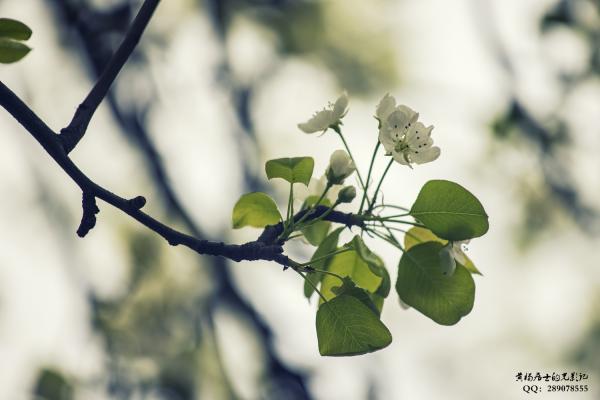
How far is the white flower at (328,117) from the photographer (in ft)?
4.25

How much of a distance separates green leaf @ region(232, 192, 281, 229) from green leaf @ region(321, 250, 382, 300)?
5.8 inches

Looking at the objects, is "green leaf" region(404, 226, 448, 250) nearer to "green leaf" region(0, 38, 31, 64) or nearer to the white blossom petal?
the white blossom petal

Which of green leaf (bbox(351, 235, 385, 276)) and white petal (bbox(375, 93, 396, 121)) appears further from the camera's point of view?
white petal (bbox(375, 93, 396, 121))

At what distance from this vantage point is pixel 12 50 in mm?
884

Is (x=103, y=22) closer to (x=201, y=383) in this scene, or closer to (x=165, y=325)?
(x=165, y=325)

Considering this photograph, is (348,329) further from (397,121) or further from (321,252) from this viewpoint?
(397,121)

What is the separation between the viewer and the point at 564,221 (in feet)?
12.5

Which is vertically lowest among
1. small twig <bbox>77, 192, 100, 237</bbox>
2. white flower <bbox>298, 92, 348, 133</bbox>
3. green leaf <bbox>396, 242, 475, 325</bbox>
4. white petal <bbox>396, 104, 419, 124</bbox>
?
small twig <bbox>77, 192, 100, 237</bbox>

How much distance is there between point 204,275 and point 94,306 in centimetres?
64

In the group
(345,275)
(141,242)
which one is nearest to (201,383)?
(141,242)

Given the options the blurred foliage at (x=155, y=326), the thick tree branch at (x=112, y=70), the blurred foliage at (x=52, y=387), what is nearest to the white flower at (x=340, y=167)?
the thick tree branch at (x=112, y=70)

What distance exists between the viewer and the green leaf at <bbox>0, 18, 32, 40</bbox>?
0.89 meters

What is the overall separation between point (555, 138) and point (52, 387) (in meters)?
2.87

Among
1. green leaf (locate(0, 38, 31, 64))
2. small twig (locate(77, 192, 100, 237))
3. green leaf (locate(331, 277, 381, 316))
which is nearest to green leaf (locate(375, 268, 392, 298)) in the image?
green leaf (locate(331, 277, 381, 316))
